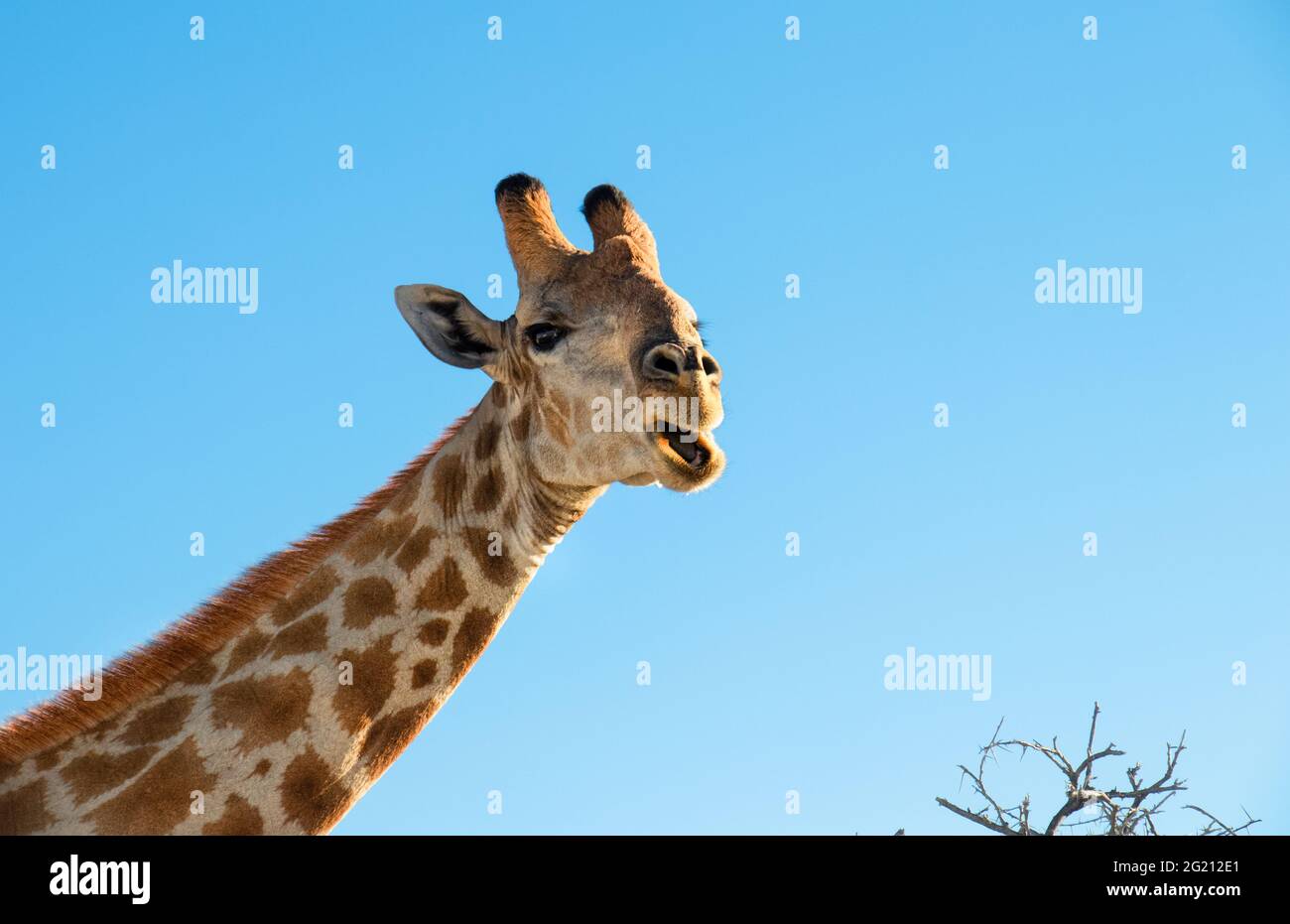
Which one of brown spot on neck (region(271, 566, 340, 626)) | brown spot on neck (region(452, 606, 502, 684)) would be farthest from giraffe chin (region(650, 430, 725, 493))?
brown spot on neck (region(271, 566, 340, 626))

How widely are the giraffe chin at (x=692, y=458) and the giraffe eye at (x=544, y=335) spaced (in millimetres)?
1107

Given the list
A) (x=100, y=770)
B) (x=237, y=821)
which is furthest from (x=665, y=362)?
(x=100, y=770)

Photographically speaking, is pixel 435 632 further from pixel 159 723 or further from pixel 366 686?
pixel 159 723

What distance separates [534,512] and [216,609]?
204cm

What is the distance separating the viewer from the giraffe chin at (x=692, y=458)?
379 inches

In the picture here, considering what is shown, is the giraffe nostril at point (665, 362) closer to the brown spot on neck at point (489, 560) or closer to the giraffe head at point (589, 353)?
the giraffe head at point (589, 353)

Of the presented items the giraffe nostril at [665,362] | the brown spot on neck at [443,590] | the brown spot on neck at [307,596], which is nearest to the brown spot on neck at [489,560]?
the brown spot on neck at [443,590]

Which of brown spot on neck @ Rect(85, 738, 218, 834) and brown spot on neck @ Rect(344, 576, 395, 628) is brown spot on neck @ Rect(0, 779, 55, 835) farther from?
brown spot on neck @ Rect(344, 576, 395, 628)

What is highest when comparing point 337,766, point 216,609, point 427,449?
point 427,449

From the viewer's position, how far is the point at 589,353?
10.1 m

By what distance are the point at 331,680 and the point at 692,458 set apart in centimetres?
248
